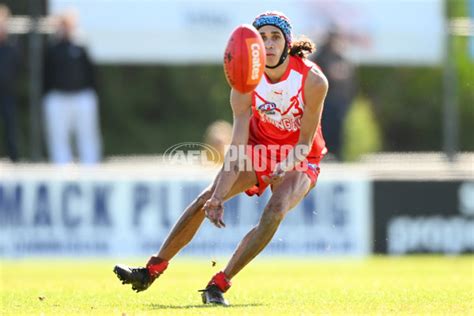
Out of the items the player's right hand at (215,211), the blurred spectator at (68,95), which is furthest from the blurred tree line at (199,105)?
the player's right hand at (215,211)

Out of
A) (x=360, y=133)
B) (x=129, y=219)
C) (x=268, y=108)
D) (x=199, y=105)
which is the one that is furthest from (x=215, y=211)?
(x=199, y=105)

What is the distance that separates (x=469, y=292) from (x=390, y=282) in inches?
64.5

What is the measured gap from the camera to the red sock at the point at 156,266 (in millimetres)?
10016

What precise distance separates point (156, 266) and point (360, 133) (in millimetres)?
13590

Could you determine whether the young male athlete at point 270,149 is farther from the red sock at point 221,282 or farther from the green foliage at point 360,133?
the green foliage at point 360,133

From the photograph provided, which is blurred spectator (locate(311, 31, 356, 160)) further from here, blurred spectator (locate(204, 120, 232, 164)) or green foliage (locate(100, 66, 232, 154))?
green foliage (locate(100, 66, 232, 154))

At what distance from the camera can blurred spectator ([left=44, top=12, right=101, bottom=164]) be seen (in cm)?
1684

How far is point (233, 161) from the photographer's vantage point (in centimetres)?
972

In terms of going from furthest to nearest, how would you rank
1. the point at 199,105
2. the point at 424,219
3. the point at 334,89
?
the point at 199,105 → the point at 334,89 → the point at 424,219


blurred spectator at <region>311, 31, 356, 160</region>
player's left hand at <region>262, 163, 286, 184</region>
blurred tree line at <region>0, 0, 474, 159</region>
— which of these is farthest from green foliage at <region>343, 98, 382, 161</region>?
player's left hand at <region>262, 163, 286, 184</region>

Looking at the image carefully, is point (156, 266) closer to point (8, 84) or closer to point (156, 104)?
point (8, 84)

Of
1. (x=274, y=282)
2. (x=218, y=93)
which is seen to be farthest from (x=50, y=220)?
(x=218, y=93)

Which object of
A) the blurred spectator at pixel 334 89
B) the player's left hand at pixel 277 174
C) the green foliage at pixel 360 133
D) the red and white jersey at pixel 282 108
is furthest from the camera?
the green foliage at pixel 360 133

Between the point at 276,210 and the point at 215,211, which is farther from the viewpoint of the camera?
the point at 276,210
